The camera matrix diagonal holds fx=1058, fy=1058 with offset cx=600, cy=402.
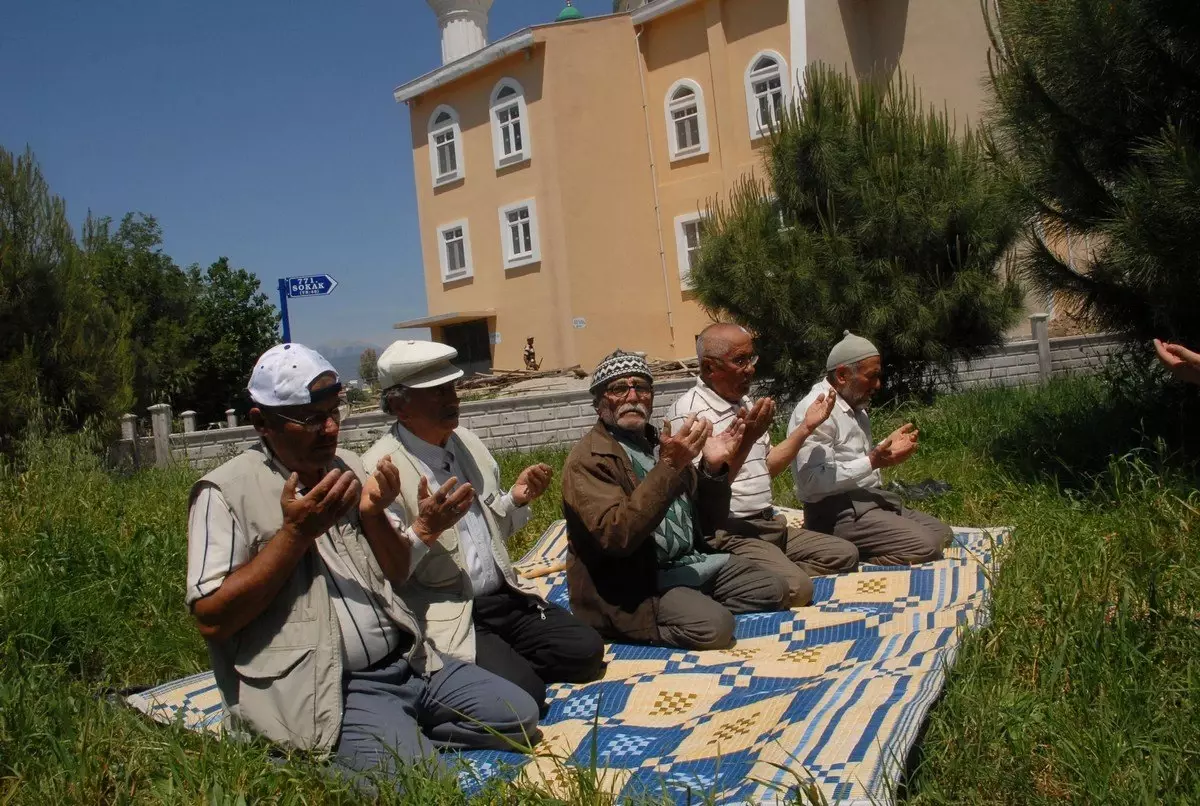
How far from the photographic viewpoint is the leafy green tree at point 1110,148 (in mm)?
6785

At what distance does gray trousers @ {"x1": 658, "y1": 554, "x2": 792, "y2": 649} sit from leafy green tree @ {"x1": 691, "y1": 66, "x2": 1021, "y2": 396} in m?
7.12

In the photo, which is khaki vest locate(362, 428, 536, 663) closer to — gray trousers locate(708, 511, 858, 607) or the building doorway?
gray trousers locate(708, 511, 858, 607)

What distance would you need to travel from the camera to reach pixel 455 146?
100.0 feet

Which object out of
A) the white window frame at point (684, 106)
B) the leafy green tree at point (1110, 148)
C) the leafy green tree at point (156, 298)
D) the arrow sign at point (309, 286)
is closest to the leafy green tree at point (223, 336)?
the leafy green tree at point (156, 298)

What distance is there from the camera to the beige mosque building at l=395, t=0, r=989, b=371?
25.0m

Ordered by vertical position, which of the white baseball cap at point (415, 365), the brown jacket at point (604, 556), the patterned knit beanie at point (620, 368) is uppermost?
the white baseball cap at point (415, 365)

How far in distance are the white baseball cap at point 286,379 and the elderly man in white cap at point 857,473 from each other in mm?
3515

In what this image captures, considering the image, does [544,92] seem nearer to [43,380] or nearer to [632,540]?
[43,380]

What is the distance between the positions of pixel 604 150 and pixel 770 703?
25.3 metres

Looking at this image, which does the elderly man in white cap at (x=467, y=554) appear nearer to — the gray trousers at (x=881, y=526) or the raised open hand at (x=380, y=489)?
the raised open hand at (x=380, y=489)

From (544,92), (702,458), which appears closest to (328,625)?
(702,458)

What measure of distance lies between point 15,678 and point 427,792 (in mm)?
2275

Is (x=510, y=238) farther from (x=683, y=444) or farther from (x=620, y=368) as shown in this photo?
(x=683, y=444)

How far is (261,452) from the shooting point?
12.1ft
